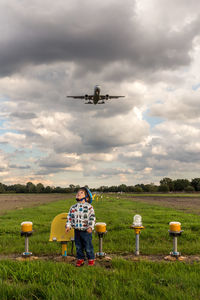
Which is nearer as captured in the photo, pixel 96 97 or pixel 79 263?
pixel 79 263

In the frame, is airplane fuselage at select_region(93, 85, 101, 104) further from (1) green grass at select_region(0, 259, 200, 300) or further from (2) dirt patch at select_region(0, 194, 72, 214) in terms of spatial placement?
(1) green grass at select_region(0, 259, 200, 300)

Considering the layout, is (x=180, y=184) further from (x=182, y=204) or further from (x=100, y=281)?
(x=100, y=281)

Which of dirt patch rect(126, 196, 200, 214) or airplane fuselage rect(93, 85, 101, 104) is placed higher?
airplane fuselage rect(93, 85, 101, 104)

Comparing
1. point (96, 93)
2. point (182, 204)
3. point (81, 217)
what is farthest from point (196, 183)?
point (81, 217)

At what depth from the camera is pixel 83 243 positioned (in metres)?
6.56

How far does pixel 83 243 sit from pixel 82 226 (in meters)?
0.48

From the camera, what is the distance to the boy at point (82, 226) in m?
6.40

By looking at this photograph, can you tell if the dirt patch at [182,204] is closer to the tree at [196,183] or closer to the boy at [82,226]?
the boy at [82,226]

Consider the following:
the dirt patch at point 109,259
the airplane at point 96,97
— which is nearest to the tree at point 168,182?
the airplane at point 96,97

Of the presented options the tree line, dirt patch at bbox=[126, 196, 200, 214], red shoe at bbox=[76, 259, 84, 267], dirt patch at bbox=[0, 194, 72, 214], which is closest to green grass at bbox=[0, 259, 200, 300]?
red shoe at bbox=[76, 259, 84, 267]

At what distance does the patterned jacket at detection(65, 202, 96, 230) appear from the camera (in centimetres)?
644

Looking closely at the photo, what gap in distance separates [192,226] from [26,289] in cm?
1001

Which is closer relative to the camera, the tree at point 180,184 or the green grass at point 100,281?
the green grass at point 100,281

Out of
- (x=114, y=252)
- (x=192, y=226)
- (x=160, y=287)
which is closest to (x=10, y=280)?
(x=160, y=287)
